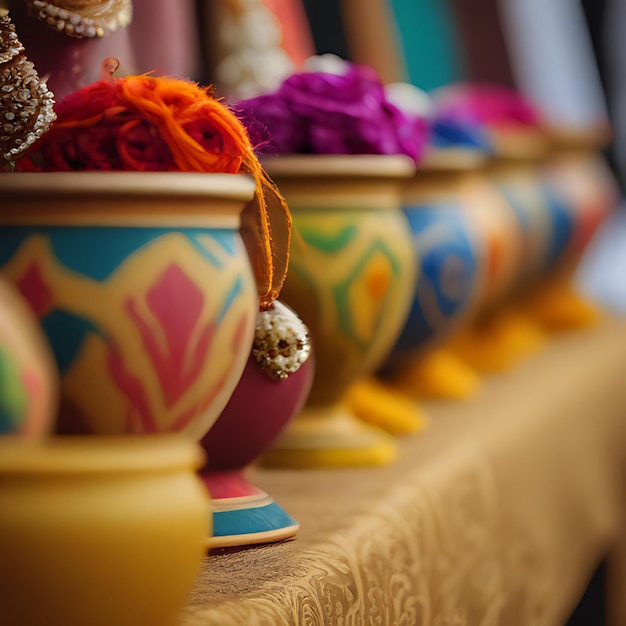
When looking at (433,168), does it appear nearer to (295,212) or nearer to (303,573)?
(295,212)

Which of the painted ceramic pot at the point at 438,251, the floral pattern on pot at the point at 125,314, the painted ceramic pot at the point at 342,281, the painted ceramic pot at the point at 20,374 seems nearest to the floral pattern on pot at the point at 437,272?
the painted ceramic pot at the point at 438,251

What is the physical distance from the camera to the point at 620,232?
8.06ft

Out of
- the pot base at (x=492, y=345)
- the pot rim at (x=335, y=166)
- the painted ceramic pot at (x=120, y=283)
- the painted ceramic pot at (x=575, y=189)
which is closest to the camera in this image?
the painted ceramic pot at (x=120, y=283)

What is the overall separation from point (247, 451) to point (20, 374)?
228mm

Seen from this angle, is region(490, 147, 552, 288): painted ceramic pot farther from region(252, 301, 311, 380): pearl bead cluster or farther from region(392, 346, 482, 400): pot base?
region(252, 301, 311, 380): pearl bead cluster

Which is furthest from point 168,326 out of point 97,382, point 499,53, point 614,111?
point 614,111

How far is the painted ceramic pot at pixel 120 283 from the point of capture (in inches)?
16.2

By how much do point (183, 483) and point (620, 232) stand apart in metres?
2.23

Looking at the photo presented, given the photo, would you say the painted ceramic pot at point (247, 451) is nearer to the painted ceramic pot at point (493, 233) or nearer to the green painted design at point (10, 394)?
the green painted design at point (10, 394)

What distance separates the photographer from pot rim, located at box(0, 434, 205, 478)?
0.31 metres

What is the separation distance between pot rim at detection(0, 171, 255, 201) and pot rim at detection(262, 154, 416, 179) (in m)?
0.22

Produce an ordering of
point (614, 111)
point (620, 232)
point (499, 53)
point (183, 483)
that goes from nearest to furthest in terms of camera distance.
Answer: point (183, 483), point (499, 53), point (620, 232), point (614, 111)

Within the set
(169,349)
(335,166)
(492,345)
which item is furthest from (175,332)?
(492,345)

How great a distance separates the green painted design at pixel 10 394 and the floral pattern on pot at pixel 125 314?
9 cm
